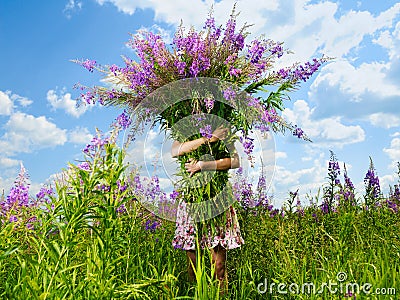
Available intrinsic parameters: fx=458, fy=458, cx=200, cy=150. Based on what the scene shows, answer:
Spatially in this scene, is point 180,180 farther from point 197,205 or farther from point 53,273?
point 53,273

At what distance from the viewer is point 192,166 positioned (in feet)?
11.9

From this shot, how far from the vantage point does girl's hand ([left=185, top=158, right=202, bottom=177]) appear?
11.9 feet

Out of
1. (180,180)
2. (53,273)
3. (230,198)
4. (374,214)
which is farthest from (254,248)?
(53,273)

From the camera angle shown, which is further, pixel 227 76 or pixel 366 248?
pixel 366 248

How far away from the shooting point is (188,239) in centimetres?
366

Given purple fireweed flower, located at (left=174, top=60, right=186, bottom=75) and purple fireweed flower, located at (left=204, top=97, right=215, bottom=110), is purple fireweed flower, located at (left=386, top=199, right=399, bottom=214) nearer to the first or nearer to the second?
purple fireweed flower, located at (left=204, top=97, right=215, bottom=110)

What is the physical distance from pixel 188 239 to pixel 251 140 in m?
0.94

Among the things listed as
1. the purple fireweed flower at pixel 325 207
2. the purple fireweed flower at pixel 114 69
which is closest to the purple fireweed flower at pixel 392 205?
the purple fireweed flower at pixel 325 207

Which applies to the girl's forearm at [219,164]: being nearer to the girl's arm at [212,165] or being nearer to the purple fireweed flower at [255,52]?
the girl's arm at [212,165]

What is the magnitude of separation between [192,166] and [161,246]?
0.99m

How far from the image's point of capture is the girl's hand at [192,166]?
363 centimetres

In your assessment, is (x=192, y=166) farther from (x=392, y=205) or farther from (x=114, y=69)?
(x=392, y=205)

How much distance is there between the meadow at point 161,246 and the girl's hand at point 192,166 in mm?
383

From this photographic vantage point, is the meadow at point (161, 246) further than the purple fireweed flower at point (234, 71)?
No
